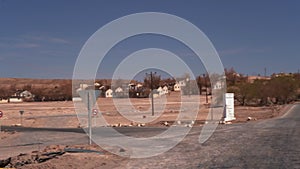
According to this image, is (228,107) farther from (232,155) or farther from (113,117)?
(232,155)

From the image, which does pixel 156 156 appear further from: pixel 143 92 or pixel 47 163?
pixel 143 92

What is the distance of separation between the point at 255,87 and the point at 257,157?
3014 inches

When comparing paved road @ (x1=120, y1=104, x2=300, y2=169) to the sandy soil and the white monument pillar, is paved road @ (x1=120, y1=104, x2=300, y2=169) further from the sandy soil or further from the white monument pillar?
the sandy soil

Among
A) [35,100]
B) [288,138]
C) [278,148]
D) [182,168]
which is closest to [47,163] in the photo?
[182,168]

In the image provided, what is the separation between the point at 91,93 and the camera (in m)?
19.5

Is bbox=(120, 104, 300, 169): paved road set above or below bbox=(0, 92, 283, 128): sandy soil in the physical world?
above

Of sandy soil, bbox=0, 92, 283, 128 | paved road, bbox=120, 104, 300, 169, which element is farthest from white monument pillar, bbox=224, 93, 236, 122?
paved road, bbox=120, 104, 300, 169

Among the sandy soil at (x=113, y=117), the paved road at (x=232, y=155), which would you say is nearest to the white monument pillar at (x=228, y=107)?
the sandy soil at (x=113, y=117)

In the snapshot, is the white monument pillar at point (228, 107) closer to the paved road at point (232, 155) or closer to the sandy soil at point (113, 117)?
the sandy soil at point (113, 117)

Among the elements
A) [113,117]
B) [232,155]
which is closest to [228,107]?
[113,117]

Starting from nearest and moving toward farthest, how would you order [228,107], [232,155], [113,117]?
[232,155] → [228,107] → [113,117]

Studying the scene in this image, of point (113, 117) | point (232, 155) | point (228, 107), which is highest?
point (228, 107)

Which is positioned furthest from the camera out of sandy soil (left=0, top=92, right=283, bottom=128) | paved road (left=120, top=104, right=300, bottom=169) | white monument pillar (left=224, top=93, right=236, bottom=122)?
sandy soil (left=0, top=92, right=283, bottom=128)

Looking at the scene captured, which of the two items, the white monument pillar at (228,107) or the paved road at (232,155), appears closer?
the paved road at (232,155)
